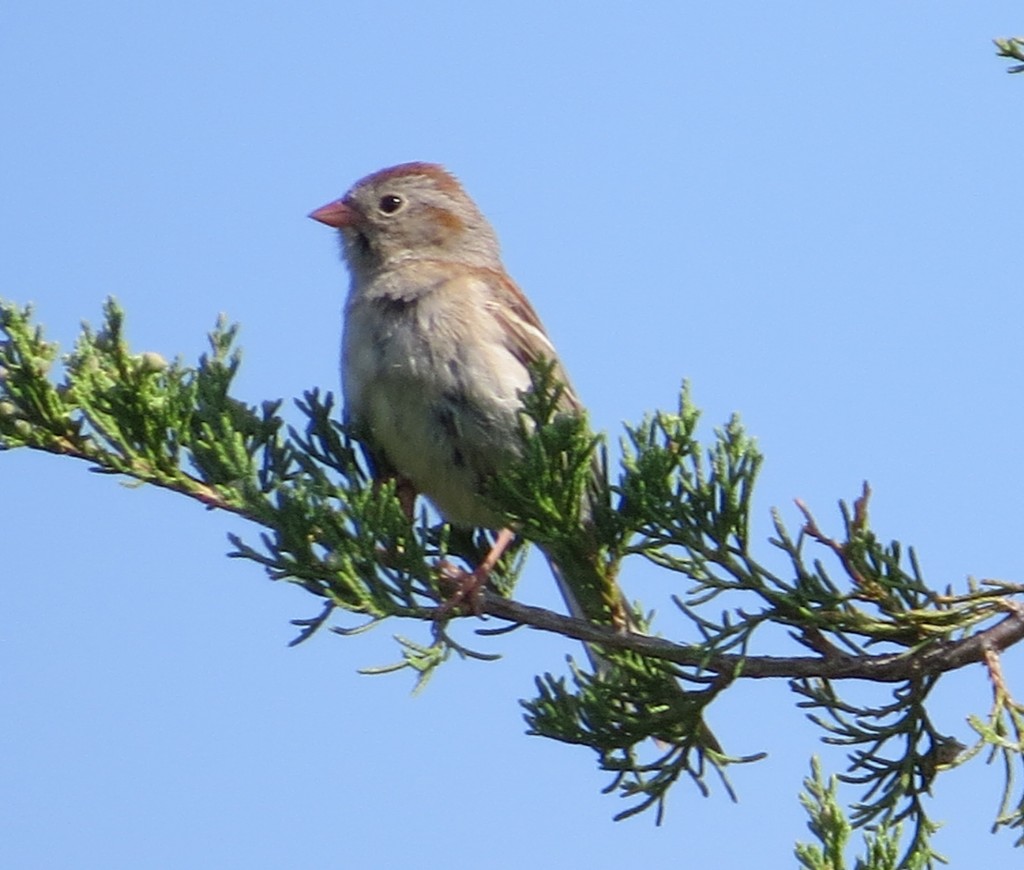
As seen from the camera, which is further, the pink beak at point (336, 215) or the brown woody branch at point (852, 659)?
the pink beak at point (336, 215)

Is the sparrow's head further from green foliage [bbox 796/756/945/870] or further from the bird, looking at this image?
green foliage [bbox 796/756/945/870]

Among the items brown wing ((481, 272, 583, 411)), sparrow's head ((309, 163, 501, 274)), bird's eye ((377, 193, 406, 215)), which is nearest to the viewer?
brown wing ((481, 272, 583, 411))

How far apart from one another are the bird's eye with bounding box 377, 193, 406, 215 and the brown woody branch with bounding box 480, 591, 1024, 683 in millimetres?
2891

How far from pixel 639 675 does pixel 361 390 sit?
1.63 metres

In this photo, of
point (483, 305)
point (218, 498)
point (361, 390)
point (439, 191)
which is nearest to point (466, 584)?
point (218, 498)

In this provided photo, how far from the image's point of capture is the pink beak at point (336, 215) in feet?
18.0

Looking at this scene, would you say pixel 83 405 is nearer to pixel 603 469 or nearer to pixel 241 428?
pixel 241 428

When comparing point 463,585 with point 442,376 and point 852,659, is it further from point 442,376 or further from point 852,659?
point 442,376

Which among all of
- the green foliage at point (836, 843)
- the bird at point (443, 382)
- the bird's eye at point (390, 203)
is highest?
the bird's eye at point (390, 203)

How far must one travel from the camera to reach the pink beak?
18.0 ft

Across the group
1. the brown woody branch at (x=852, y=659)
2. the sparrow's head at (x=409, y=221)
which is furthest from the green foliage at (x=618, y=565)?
the sparrow's head at (x=409, y=221)

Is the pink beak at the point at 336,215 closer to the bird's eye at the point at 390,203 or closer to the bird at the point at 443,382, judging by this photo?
the bird's eye at the point at 390,203

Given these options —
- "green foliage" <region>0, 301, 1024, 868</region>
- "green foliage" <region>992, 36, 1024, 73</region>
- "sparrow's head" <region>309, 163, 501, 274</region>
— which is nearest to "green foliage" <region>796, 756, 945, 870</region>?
"green foliage" <region>0, 301, 1024, 868</region>

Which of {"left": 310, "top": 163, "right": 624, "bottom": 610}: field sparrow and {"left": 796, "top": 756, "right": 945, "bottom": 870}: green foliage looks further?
{"left": 310, "top": 163, "right": 624, "bottom": 610}: field sparrow
